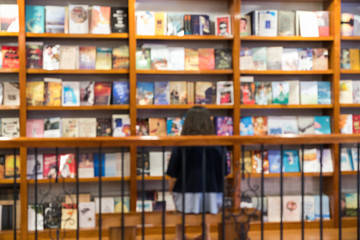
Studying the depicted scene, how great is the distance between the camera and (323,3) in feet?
16.4

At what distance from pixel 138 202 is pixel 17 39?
6.68 feet

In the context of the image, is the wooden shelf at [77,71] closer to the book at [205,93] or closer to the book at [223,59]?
the book at [205,93]

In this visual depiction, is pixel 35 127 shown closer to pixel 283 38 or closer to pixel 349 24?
pixel 283 38

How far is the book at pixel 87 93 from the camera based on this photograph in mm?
4605

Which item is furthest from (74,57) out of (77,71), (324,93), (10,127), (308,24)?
(324,93)

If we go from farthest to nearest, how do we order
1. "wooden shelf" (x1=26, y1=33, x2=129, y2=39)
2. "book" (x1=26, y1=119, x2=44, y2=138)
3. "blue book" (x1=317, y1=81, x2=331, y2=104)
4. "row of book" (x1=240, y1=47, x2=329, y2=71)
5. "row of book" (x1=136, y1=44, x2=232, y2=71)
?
"blue book" (x1=317, y1=81, x2=331, y2=104)
"row of book" (x1=240, y1=47, x2=329, y2=71)
"row of book" (x1=136, y1=44, x2=232, y2=71)
"book" (x1=26, y1=119, x2=44, y2=138)
"wooden shelf" (x1=26, y1=33, x2=129, y2=39)

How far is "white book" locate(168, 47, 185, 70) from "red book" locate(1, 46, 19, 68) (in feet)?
4.94

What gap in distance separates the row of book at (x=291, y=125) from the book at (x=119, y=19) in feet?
5.31

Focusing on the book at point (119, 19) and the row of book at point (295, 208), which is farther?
the row of book at point (295, 208)

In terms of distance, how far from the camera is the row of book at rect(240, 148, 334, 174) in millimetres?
4816

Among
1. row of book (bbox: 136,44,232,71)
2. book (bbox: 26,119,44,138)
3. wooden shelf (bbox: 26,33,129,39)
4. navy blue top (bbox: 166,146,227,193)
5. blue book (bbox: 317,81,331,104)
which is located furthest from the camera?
blue book (bbox: 317,81,331,104)

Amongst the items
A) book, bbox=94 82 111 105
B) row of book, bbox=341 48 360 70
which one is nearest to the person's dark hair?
book, bbox=94 82 111 105

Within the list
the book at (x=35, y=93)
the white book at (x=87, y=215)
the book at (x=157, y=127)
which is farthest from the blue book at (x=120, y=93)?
the white book at (x=87, y=215)

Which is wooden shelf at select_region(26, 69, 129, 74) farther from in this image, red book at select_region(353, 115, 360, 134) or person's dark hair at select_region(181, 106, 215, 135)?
red book at select_region(353, 115, 360, 134)
